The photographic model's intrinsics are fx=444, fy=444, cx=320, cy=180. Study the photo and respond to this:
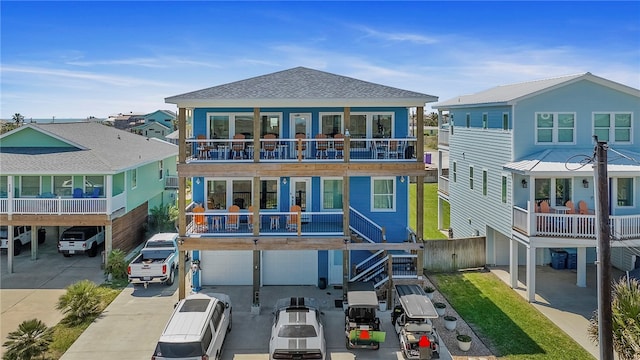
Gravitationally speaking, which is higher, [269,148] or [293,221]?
[269,148]

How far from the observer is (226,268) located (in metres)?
19.6

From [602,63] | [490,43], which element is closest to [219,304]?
[490,43]

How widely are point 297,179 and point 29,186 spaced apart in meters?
14.9

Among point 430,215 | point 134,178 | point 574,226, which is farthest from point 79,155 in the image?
point 430,215

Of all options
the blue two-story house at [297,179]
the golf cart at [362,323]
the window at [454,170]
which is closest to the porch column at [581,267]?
the blue two-story house at [297,179]

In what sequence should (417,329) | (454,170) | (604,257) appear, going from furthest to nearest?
1. (454,170)
2. (417,329)
3. (604,257)

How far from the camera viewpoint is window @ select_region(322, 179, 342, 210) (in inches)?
758

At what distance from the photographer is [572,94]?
20.0 m

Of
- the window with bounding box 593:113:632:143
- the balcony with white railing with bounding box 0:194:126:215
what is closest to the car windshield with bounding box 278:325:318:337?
the balcony with white railing with bounding box 0:194:126:215

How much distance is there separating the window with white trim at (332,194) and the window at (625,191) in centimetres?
1199

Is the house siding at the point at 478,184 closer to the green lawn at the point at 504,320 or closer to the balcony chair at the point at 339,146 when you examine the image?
the green lawn at the point at 504,320

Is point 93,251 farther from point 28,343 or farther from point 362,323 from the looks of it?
point 362,323

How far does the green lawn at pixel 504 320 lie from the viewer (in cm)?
1355

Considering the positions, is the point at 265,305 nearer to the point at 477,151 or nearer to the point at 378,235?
the point at 378,235
